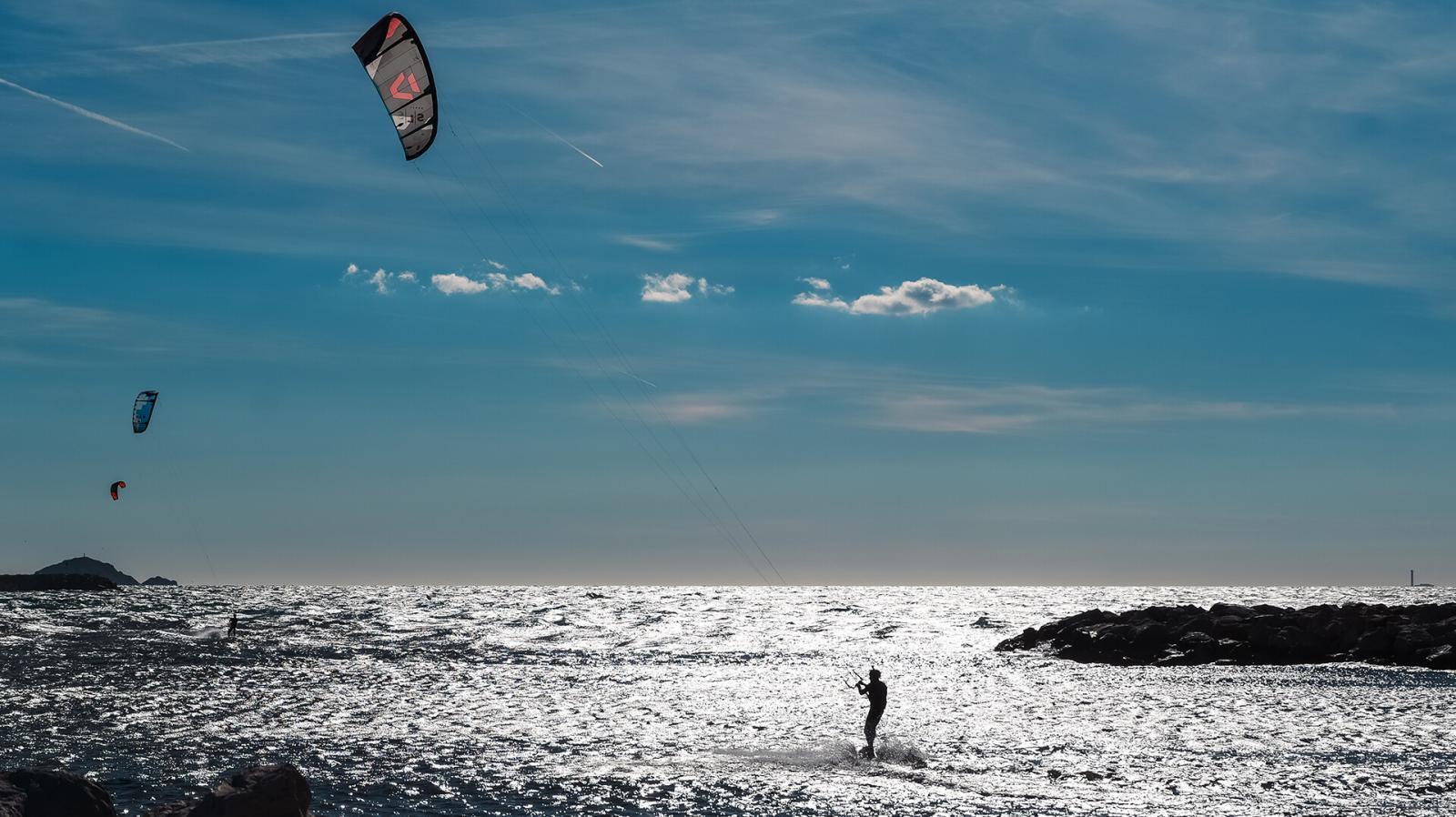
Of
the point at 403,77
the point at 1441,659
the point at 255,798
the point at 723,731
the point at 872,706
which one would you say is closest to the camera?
the point at 255,798

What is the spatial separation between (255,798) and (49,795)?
2.43 m

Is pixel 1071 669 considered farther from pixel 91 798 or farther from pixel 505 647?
pixel 91 798

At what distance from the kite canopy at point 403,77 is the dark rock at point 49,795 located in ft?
33.6

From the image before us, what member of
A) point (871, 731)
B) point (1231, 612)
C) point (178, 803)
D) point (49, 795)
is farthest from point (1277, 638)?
point (49, 795)

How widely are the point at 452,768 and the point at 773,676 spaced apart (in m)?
24.5

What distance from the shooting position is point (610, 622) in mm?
96062

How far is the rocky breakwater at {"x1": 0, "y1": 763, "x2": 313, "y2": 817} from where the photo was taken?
46.4 feet

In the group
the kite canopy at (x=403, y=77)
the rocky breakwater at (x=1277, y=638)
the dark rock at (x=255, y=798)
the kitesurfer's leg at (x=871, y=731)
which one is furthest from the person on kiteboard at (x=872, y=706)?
the rocky breakwater at (x=1277, y=638)

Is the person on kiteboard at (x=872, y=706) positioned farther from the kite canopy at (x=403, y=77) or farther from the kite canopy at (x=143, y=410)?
the kite canopy at (x=143, y=410)

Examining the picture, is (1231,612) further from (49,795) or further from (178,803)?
(49,795)

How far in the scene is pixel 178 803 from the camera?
15.0 metres

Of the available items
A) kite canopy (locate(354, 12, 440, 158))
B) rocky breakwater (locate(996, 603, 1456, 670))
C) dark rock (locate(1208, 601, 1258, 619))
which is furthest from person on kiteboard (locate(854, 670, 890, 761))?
dark rock (locate(1208, 601, 1258, 619))

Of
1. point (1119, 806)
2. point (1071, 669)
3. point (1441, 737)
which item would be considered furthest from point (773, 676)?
point (1119, 806)

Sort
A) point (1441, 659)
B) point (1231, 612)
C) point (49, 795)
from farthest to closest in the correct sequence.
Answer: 1. point (1231, 612)
2. point (1441, 659)
3. point (49, 795)
